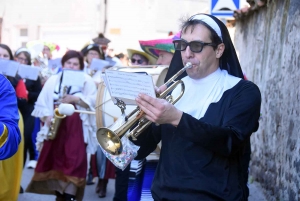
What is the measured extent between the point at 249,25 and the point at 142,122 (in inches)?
237

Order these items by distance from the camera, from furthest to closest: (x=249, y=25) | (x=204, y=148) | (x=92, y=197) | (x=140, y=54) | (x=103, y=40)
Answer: (x=103, y=40) < (x=249, y=25) < (x=92, y=197) < (x=140, y=54) < (x=204, y=148)

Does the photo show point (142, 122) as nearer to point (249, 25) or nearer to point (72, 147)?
point (72, 147)

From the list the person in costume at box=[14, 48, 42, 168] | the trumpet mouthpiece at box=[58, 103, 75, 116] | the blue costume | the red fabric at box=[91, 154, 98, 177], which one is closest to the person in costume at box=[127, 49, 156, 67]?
the trumpet mouthpiece at box=[58, 103, 75, 116]

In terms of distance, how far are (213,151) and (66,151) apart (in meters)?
3.74

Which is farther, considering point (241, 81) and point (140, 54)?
point (140, 54)

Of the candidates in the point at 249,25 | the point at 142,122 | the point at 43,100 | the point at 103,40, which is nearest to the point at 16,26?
the point at 103,40

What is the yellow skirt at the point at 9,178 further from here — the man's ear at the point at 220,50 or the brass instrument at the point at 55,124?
the brass instrument at the point at 55,124

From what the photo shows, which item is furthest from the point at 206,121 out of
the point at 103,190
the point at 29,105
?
the point at 29,105

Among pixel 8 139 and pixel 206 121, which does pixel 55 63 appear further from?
pixel 206 121

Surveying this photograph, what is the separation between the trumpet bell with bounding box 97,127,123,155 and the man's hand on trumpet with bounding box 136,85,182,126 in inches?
16.3

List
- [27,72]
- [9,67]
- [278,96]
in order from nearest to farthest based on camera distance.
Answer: [278,96] → [9,67] → [27,72]

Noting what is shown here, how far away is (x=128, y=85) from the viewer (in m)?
2.85

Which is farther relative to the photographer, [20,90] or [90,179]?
[90,179]

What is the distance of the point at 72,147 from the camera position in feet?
20.9
